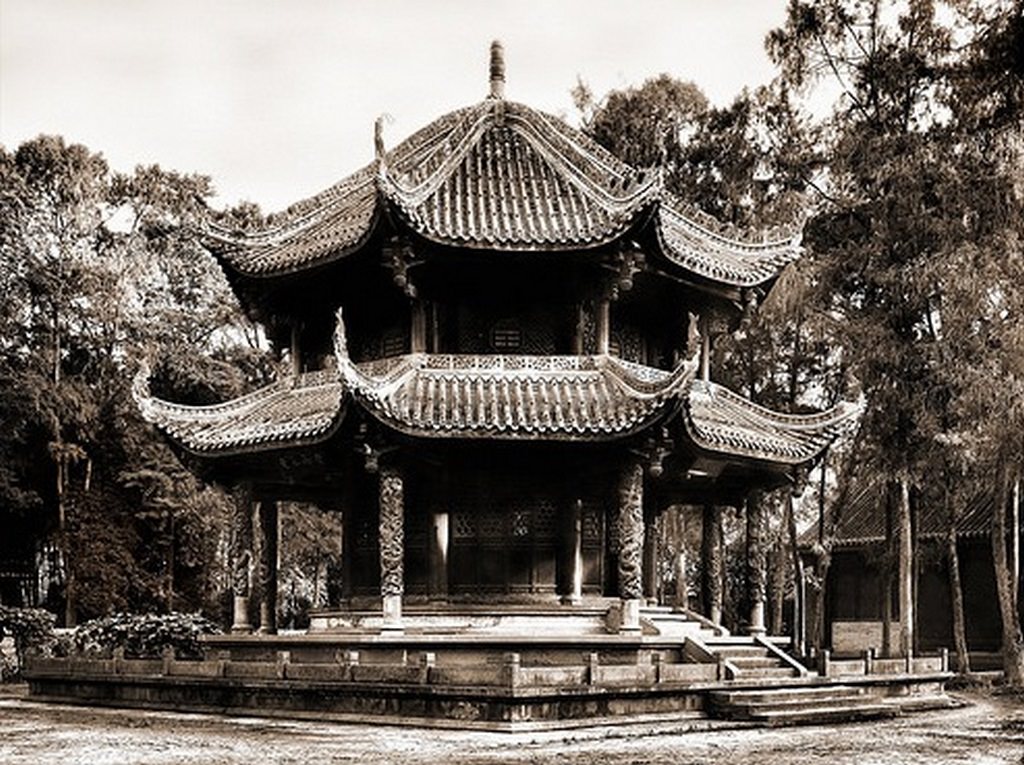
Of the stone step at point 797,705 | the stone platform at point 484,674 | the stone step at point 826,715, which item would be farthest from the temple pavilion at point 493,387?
the stone step at point 826,715

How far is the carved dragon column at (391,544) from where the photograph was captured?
19266mm

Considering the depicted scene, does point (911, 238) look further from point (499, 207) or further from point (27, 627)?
point (27, 627)

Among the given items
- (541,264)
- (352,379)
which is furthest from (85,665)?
(541,264)

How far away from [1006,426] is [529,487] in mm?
10898

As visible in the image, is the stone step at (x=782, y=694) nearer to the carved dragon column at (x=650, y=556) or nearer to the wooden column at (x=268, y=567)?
the carved dragon column at (x=650, y=556)

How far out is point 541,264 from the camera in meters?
21.1

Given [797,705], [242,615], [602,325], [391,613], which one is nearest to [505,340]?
[602,325]

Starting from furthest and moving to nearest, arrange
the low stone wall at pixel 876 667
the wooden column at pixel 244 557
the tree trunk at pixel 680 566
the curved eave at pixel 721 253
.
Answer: the tree trunk at pixel 680 566
the wooden column at pixel 244 557
the curved eave at pixel 721 253
the low stone wall at pixel 876 667

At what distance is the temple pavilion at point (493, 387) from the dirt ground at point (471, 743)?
10.3 feet

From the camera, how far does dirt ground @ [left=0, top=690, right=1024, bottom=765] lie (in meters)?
13.6

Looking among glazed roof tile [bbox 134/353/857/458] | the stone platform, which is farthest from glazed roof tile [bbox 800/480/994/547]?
the stone platform

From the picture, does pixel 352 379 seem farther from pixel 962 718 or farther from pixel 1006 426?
pixel 1006 426

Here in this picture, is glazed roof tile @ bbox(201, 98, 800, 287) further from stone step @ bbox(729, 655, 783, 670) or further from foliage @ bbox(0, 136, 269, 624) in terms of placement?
foliage @ bbox(0, 136, 269, 624)

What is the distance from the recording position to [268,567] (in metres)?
23.3
